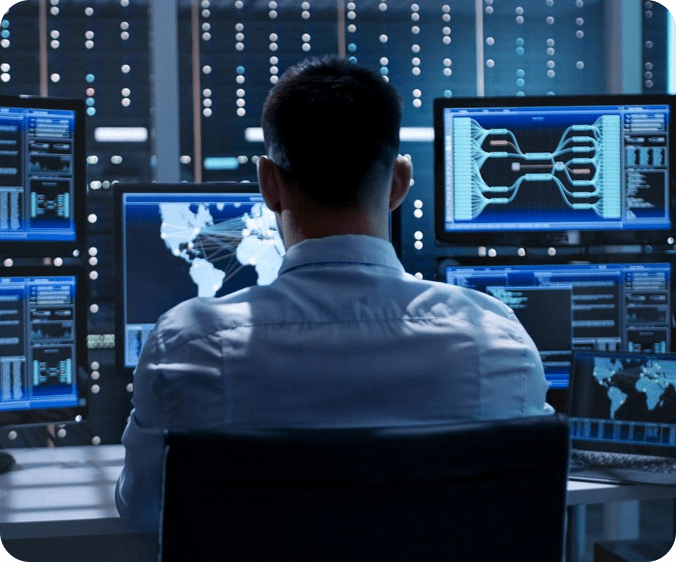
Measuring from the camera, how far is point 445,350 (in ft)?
2.93

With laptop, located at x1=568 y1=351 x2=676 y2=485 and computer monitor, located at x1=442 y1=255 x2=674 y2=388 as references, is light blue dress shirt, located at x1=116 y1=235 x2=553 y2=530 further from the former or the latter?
computer monitor, located at x1=442 y1=255 x2=674 y2=388

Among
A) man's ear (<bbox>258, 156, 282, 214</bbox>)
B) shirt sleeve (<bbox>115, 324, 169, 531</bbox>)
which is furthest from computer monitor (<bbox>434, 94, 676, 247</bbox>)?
shirt sleeve (<bbox>115, 324, 169, 531</bbox>)

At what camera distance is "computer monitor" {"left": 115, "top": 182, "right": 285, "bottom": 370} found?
74.0 inches

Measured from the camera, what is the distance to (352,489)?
0.71 metres

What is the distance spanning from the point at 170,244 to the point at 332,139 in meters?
0.96

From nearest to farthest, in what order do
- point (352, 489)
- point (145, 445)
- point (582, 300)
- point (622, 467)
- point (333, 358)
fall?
point (352, 489) < point (333, 358) < point (145, 445) < point (622, 467) < point (582, 300)

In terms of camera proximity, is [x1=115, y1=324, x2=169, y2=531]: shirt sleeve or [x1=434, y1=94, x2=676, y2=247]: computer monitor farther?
[x1=434, y1=94, x2=676, y2=247]: computer monitor

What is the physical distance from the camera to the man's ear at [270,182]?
3.47 ft

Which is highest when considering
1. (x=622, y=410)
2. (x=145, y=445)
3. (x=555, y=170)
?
(x=555, y=170)

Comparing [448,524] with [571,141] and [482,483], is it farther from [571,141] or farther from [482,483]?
[571,141]

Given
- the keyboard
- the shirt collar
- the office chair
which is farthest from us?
the keyboard

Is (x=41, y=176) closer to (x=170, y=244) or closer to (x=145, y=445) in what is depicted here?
(x=170, y=244)

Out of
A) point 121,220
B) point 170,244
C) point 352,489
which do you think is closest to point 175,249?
point 170,244

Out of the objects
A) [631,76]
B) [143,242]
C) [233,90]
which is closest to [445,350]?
[143,242]
